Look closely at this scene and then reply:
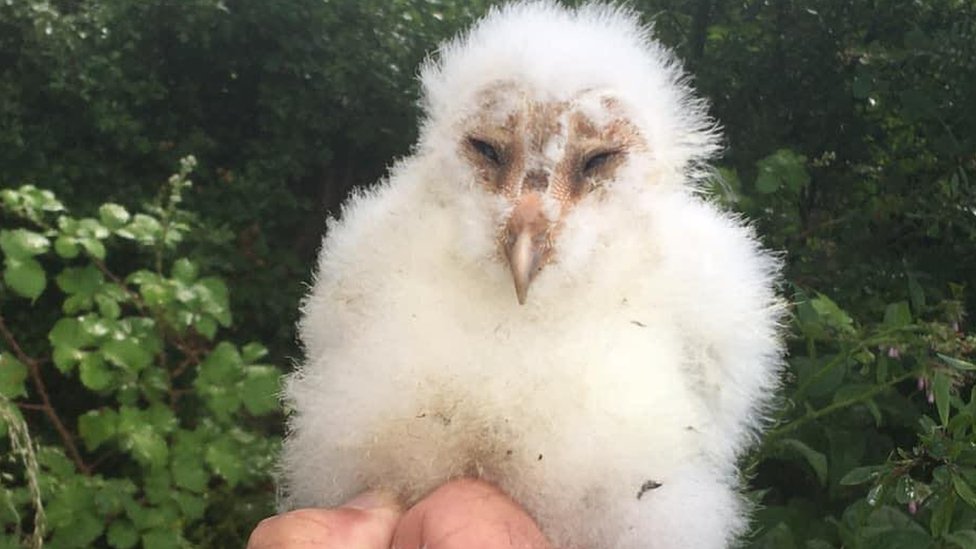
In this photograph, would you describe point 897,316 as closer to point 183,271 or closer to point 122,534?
point 183,271

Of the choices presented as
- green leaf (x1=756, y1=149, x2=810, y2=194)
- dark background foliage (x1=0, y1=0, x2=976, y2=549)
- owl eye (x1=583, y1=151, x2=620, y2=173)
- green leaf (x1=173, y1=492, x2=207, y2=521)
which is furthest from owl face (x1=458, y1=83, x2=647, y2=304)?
green leaf (x1=173, y1=492, x2=207, y2=521)

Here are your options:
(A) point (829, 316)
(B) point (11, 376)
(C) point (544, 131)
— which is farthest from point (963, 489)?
(B) point (11, 376)

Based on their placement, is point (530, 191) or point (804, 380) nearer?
point (530, 191)

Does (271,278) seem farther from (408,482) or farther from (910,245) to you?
(408,482)

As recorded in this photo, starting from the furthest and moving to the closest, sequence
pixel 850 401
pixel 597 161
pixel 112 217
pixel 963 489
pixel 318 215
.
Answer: pixel 318 215
pixel 112 217
pixel 850 401
pixel 963 489
pixel 597 161

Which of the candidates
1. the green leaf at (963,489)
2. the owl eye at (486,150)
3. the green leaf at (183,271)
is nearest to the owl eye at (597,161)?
the owl eye at (486,150)

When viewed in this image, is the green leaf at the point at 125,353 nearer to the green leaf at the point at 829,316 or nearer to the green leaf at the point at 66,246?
the green leaf at the point at 66,246

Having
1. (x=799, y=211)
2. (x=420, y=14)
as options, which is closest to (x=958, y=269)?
(x=799, y=211)
